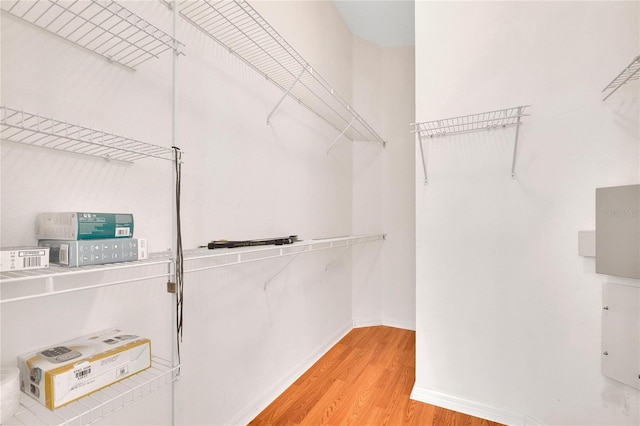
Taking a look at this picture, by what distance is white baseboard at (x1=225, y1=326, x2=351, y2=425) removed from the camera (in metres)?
1.57

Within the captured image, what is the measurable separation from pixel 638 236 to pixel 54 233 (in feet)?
6.85

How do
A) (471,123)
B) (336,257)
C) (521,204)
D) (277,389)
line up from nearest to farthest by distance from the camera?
(521,204) < (471,123) < (277,389) < (336,257)

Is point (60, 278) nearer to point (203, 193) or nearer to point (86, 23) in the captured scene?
point (203, 193)

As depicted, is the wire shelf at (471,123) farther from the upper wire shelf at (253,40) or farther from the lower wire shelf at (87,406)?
the lower wire shelf at (87,406)

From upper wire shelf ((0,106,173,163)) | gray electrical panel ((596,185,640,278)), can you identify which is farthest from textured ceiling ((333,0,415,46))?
upper wire shelf ((0,106,173,163))

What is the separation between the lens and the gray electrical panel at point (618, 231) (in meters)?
1.26

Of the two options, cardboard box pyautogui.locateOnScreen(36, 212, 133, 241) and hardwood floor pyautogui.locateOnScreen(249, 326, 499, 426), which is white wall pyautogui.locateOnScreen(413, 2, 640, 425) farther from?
cardboard box pyautogui.locateOnScreen(36, 212, 133, 241)

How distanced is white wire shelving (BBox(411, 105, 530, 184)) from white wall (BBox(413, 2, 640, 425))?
0.04 metres

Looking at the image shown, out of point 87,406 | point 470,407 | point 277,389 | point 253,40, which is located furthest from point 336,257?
point 87,406

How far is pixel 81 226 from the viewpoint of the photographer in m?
0.74

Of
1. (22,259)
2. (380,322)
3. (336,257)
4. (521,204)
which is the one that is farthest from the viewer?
(380,322)

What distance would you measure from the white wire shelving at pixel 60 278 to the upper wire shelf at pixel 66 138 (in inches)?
12.0

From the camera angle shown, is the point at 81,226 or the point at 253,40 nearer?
the point at 81,226

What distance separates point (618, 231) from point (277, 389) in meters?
1.93
